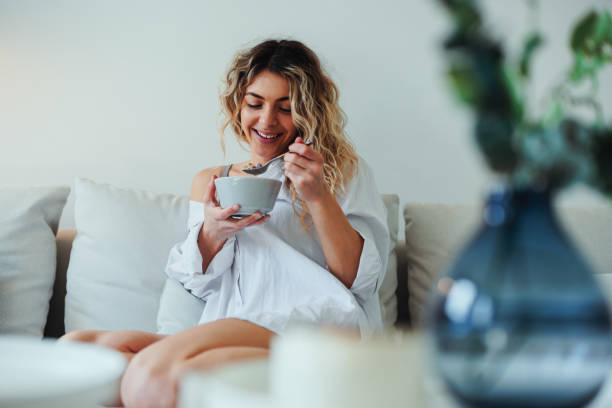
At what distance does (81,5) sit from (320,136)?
3.96ft

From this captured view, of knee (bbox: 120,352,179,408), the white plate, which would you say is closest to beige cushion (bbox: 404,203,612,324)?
knee (bbox: 120,352,179,408)

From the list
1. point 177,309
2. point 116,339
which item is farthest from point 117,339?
point 177,309

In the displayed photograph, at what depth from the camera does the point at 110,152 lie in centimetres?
220

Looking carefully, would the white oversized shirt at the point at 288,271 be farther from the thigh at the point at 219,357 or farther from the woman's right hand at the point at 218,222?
the thigh at the point at 219,357

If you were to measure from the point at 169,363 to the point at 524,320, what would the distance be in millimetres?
711

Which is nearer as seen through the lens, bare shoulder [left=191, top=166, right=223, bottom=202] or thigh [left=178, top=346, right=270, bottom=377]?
thigh [left=178, top=346, right=270, bottom=377]

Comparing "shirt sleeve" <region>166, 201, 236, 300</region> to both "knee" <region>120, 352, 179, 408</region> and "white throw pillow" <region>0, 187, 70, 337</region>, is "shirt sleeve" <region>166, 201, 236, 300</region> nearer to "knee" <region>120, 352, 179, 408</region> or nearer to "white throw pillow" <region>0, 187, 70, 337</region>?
"white throw pillow" <region>0, 187, 70, 337</region>

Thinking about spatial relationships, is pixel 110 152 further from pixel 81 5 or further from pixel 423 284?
pixel 423 284

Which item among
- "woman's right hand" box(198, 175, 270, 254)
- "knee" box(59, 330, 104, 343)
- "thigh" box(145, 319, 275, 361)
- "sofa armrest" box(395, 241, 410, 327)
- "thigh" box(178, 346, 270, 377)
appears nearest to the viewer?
"thigh" box(178, 346, 270, 377)

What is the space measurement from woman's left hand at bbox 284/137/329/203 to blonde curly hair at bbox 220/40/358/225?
6.8 inches

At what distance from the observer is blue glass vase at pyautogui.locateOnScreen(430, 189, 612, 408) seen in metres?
0.42

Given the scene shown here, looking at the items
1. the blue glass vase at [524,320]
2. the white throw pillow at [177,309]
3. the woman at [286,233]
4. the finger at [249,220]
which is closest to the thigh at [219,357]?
the woman at [286,233]

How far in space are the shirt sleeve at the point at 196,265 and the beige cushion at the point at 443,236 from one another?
0.63m

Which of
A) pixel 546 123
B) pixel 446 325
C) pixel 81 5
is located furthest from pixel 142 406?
pixel 81 5
